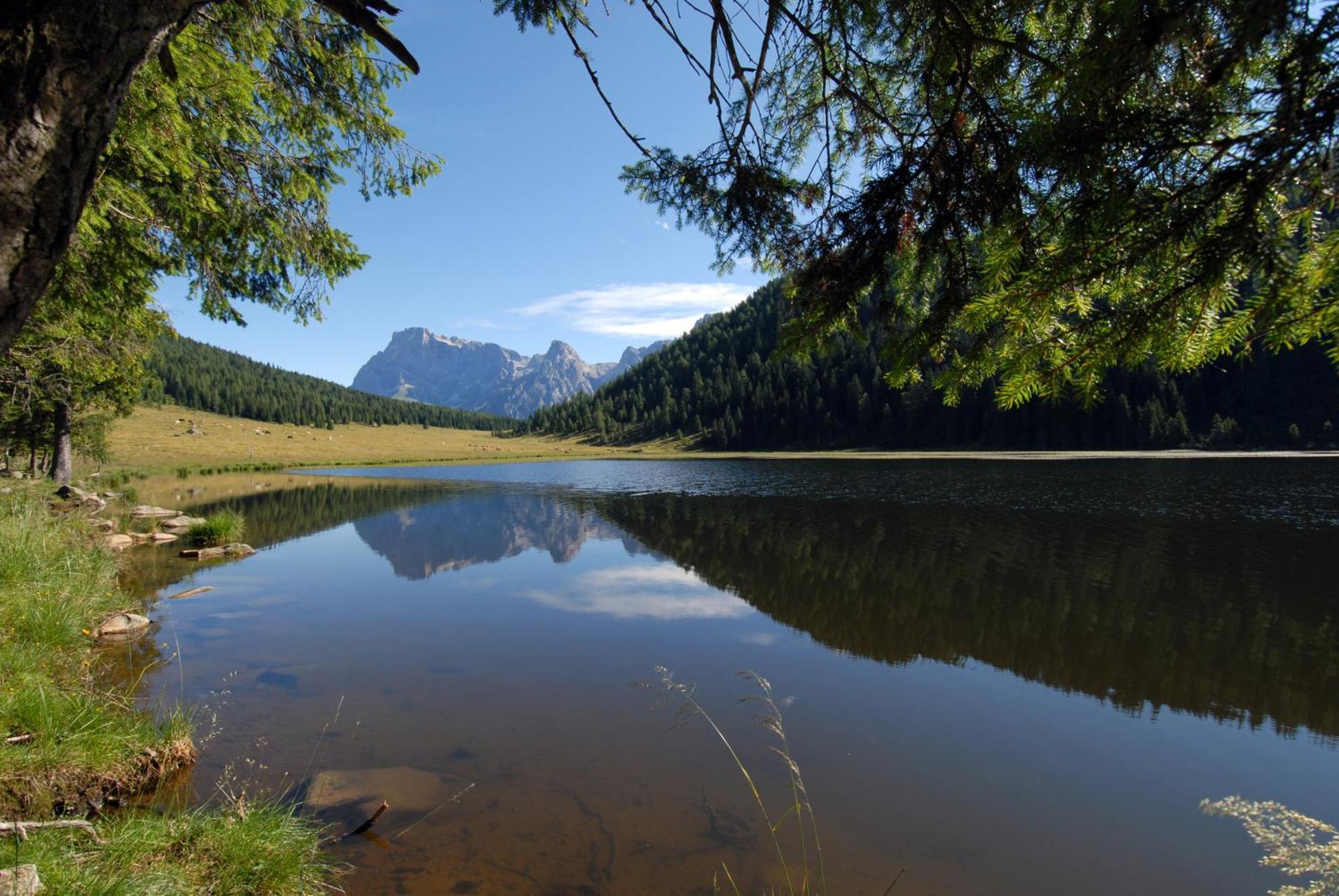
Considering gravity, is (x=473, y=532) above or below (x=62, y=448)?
below

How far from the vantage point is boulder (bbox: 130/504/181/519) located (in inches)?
987

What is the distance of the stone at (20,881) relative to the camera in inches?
107

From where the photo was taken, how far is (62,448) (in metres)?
28.0

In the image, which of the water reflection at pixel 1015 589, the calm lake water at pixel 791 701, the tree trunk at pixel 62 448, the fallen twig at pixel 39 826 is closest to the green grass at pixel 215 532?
the calm lake water at pixel 791 701

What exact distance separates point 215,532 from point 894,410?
4450 inches

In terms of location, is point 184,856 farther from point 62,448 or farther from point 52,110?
point 62,448

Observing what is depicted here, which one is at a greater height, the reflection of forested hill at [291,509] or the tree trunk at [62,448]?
the tree trunk at [62,448]

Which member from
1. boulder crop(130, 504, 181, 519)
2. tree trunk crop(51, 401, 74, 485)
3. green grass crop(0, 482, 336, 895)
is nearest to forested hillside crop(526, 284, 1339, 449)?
boulder crop(130, 504, 181, 519)

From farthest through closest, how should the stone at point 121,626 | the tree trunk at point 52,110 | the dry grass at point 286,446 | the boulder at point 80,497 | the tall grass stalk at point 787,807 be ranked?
the dry grass at point 286,446 < the boulder at point 80,497 < the stone at point 121,626 < the tall grass stalk at point 787,807 < the tree trunk at point 52,110

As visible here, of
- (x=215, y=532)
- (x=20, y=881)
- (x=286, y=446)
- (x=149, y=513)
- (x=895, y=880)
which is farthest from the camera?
(x=286, y=446)

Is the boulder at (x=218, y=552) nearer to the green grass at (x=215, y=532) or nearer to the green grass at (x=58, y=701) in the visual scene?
the green grass at (x=215, y=532)

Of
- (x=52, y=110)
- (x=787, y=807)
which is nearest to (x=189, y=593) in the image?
(x=787, y=807)

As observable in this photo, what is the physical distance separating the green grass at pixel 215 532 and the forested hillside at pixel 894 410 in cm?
3795

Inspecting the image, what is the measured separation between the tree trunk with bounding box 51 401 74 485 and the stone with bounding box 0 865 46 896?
35.2 meters
